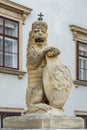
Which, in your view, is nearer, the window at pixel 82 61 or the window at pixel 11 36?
the window at pixel 11 36

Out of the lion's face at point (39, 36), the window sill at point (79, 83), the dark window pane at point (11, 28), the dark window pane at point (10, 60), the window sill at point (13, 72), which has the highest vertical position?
the dark window pane at point (11, 28)

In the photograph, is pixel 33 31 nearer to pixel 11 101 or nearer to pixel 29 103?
pixel 29 103

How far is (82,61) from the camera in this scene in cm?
1972

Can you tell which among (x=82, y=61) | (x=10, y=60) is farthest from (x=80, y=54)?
(x=10, y=60)

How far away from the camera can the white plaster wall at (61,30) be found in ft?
52.6

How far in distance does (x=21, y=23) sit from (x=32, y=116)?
10344 millimetres

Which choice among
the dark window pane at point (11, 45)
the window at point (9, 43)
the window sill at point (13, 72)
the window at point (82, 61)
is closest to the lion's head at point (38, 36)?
the window sill at point (13, 72)

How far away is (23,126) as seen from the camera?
6.43m

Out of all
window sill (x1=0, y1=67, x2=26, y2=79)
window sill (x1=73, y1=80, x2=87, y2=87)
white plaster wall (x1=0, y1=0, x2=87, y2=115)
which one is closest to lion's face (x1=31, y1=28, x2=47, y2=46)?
window sill (x1=0, y1=67, x2=26, y2=79)

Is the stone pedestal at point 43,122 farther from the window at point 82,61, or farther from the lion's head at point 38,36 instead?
the window at point 82,61

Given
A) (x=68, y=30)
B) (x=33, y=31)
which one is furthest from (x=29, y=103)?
(x=68, y=30)

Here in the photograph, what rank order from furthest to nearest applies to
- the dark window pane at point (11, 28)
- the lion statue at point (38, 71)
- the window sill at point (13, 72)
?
the dark window pane at point (11, 28)
the window sill at point (13, 72)
the lion statue at point (38, 71)

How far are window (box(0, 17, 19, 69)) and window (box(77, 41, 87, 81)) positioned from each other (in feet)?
12.3

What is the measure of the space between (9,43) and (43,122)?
9963 millimetres
